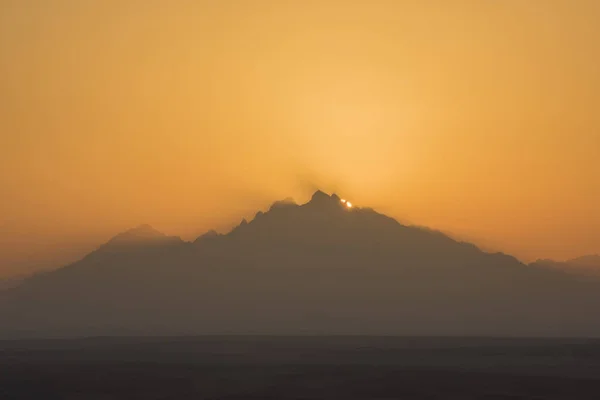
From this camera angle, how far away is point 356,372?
489ft

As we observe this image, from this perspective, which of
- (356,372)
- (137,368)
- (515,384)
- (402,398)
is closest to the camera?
(402,398)

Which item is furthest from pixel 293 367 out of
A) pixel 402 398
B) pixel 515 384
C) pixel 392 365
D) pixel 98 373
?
pixel 402 398

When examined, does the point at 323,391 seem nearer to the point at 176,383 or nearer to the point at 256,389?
the point at 256,389

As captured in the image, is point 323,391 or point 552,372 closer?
point 323,391

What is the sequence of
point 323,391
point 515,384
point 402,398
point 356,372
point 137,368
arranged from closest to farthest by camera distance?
point 402,398
point 323,391
point 515,384
point 356,372
point 137,368

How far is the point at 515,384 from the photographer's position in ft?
400

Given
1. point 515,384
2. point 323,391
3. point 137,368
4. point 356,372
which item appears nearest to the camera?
point 323,391

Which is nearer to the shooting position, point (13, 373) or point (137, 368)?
point (13, 373)

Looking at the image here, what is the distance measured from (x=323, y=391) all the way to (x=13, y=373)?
65.6m

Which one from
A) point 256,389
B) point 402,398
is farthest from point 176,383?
point 402,398

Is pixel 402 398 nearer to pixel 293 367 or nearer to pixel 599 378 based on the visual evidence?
pixel 599 378

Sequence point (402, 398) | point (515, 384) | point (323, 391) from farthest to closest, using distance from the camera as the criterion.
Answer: point (515, 384) → point (323, 391) → point (402, 398)

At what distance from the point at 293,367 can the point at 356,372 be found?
2209cm

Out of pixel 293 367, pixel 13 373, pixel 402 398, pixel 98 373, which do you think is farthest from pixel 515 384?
pixel 13 373
